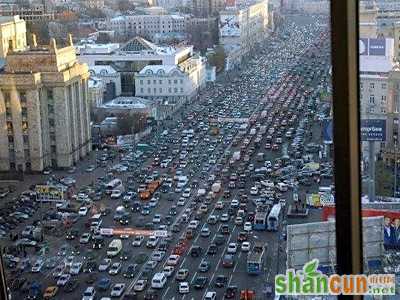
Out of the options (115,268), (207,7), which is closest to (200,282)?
(115,268)

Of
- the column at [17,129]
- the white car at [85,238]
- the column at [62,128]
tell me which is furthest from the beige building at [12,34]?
the white car at [85,238]

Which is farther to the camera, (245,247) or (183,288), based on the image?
(245,247)

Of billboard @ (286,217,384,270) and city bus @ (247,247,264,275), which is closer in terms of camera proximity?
billboard @ (286,217,384,270)

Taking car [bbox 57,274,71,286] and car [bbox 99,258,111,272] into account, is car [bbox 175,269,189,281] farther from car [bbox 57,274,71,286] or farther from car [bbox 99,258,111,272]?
A: car [bbox 57,274,71,286]

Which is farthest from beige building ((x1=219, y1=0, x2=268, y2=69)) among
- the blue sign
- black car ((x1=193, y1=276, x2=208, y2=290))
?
the blue sign

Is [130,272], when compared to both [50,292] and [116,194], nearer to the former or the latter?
[50,292]

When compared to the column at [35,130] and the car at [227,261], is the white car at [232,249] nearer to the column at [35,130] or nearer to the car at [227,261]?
the car at [227,261]

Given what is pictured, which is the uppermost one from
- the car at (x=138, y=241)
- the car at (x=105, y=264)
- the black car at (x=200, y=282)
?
the car at (x=138, y=241)
